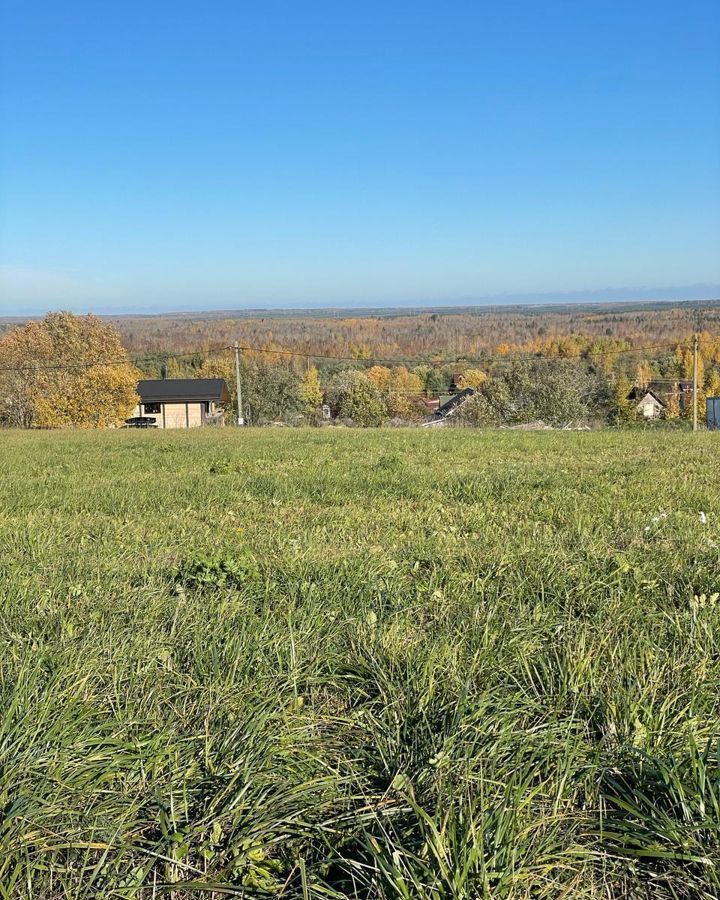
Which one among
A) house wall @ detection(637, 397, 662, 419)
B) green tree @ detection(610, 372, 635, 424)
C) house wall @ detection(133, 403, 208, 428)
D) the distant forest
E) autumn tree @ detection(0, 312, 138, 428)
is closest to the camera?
autumn tree @ detection(0, 312, 138, 428)

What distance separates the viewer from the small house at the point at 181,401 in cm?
7475

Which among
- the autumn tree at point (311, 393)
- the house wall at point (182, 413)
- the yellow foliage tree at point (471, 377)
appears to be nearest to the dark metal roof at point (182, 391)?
the house wall at point (182, 413)

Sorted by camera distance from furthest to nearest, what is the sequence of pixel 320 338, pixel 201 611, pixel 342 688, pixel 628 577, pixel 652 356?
1. pixel 320 338
2. pixel 652 356
3. pixel 628 577
4. pixel 201 611
5. pixel 342 688

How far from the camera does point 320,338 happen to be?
138500 millimetres

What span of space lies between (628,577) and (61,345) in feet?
175

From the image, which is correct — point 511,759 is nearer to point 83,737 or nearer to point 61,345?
point 83,737

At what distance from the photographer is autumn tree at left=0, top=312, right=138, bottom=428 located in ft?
165

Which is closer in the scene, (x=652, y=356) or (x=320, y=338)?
(x=652, y=356)

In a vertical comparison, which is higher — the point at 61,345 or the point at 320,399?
the point at 61,345

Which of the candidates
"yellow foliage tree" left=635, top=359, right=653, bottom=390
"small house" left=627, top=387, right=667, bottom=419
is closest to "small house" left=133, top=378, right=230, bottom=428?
"small house" left=627, top=387, right=667, bottom=419

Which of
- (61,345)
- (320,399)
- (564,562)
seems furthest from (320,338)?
(564,562)

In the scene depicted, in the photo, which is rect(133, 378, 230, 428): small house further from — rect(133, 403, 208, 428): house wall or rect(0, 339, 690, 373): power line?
rect(0, 339, 690, 373): power line

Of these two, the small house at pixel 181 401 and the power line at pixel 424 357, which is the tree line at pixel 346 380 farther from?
the small house at pixel 181 401

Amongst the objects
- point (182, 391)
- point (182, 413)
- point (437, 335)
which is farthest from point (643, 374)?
point (437, 335)
